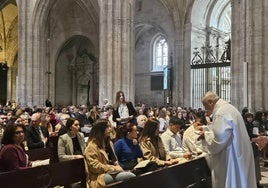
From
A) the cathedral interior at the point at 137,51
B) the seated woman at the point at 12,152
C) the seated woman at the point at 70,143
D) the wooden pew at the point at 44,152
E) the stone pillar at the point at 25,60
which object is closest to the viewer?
the seated woman at the point at 12,152

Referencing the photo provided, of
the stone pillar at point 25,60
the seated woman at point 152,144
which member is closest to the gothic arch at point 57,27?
the stone pillar at point 25,60

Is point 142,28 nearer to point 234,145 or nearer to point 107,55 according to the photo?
point 107,55

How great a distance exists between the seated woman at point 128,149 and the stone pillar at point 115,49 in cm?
1261

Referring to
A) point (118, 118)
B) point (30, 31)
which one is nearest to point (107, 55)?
point (30, 31)

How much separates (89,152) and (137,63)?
2751 cm

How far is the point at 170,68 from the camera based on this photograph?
2811cm

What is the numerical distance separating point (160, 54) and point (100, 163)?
2716 cm

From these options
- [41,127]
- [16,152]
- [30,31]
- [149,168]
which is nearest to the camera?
[16,152]

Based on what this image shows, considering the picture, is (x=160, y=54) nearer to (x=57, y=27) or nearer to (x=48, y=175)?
(x=57, y=27)

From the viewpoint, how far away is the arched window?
104 feet

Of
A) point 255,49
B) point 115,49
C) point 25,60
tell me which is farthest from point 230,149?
point 25,60

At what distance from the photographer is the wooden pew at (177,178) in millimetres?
4336

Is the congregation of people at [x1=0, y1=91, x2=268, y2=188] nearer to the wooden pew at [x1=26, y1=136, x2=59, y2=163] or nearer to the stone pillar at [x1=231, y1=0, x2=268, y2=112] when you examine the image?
the wooden pew at [x1=26, y1=136, x2=59, y2=163]

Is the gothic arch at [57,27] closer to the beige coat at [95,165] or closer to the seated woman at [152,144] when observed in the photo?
the seated woman at [152,144]
